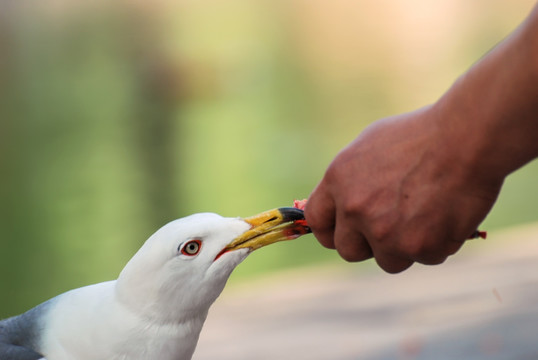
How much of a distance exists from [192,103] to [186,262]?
516cm

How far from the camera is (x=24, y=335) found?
5.75 ft

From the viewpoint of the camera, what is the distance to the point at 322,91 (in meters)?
7.17

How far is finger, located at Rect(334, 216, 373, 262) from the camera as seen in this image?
139 cm

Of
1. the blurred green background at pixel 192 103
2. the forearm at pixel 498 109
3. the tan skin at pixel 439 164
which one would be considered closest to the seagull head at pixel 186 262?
the tan skin at pixel 439 164

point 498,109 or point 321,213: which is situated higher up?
point 498,109

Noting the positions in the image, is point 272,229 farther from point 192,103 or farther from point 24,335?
point 192,103

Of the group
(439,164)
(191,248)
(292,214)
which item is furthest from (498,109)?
(191,248)

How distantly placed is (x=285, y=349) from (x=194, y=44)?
154 inches

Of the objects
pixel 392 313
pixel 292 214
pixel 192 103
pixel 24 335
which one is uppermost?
pixel 292 214

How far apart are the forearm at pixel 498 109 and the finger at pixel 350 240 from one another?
0.68 feet

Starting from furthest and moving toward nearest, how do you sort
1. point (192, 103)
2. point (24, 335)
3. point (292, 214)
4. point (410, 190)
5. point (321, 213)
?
point (192, 103)
point (24, 335)
point (292, 214)
point (321, 213)
point (410, 190)

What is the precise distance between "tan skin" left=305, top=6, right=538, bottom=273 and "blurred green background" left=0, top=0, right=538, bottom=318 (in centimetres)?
415

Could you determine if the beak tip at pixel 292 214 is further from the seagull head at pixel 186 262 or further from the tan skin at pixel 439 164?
the tan skin at pixel 439 164

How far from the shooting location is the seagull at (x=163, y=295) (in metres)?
1.68
